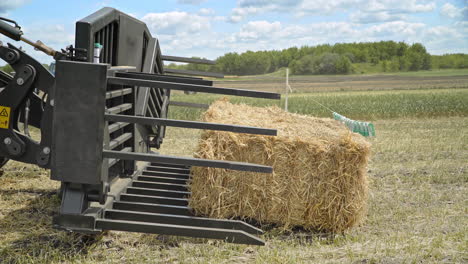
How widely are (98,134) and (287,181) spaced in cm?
172

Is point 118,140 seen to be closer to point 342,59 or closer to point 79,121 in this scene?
point 79,121

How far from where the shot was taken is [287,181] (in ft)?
13.8

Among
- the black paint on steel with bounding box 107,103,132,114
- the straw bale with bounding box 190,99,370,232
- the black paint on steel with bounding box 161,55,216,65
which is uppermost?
the black paint on steel with bounding box 161,55,216,65

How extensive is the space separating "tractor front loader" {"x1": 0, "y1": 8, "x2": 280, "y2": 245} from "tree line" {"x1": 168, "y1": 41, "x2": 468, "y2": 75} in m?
62.8

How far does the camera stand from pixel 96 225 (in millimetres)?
3486

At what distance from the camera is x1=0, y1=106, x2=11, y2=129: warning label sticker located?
395 cm

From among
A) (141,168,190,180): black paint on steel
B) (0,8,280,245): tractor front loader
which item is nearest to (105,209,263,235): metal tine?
(0,8,280,245): tractor front loader

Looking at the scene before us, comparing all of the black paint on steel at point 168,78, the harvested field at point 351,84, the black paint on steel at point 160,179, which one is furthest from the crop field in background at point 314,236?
the harvested field at point 351,84

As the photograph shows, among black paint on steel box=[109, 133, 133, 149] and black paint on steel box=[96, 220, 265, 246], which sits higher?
black paint on steel box=[109, 133, 133, 149]

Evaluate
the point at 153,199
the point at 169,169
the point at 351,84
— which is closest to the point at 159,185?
the point at 153,199

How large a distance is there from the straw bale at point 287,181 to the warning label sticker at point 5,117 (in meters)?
1.61

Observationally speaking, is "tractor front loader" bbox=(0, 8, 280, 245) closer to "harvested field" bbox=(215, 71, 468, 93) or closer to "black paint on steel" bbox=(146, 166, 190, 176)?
"black paint on steel" bbox=(146, 166, 190, 176)

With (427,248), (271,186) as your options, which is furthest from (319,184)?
(427,248)

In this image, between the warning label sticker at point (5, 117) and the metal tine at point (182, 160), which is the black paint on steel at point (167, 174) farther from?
the metal tine at point (182, 160)
